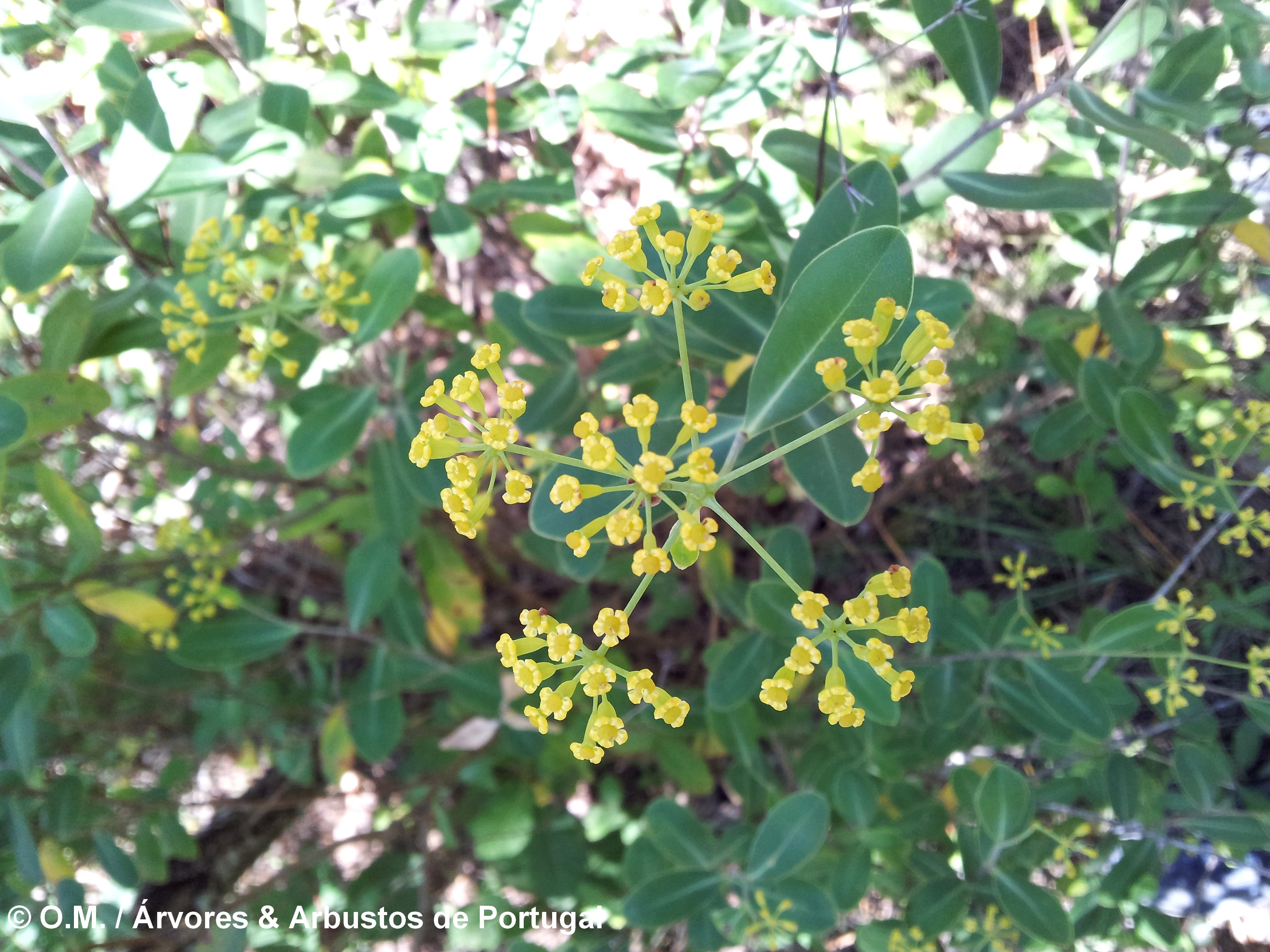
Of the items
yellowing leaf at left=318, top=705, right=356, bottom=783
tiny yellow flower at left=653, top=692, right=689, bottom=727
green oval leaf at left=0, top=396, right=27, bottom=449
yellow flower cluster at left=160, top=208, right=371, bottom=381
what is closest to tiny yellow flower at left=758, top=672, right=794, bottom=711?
tiny yellow flower at left=653, top=692, right=689, bottom=727

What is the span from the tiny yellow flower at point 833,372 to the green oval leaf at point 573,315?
0.88 meters

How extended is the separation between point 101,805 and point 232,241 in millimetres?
2075

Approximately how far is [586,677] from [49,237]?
4.79ft

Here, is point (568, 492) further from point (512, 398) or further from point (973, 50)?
point (973, 50)

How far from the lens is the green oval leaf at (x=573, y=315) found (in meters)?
1.85

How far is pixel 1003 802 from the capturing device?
182 cm

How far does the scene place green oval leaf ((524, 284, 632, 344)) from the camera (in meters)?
1.85

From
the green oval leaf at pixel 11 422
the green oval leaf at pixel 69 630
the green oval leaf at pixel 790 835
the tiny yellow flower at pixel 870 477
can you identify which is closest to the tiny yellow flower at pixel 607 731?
the tiny yellow flower at pixel 870 477

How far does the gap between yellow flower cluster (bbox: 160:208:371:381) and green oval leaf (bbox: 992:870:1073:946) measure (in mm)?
2063

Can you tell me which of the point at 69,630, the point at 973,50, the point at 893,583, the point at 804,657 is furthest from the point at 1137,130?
the point at 69,630

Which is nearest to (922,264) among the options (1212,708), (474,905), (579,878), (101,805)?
(1212,708)

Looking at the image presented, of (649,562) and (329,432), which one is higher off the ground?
(649,562)

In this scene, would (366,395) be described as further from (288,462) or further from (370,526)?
(370,526)

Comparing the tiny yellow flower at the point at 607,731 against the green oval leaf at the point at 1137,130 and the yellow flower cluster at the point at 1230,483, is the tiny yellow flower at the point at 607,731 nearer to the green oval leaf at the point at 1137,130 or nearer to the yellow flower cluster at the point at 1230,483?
the green oval leaf at the point at 1137,130
